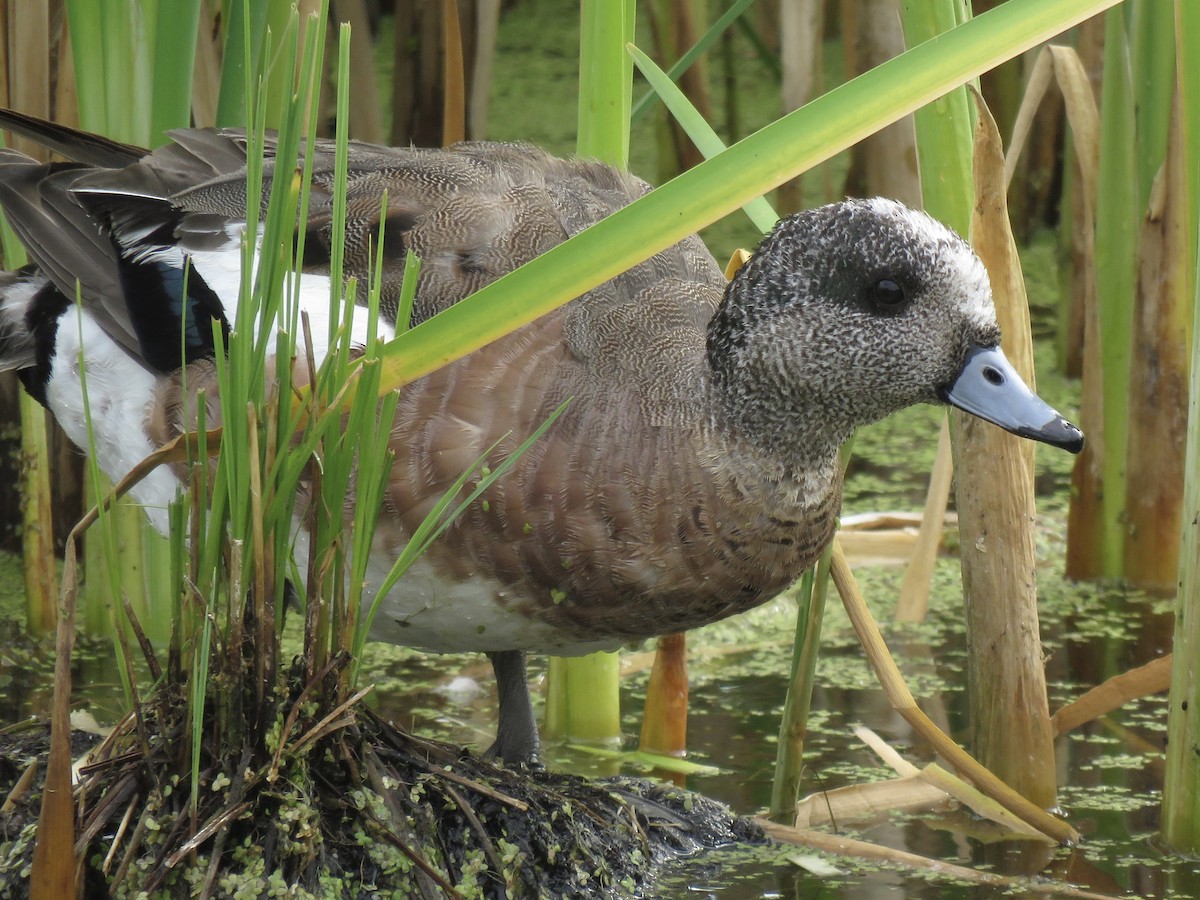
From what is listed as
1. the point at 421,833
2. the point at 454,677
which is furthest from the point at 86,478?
the point at 421,833

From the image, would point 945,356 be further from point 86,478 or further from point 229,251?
point 86,478

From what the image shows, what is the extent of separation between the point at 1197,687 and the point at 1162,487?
3.82 feet

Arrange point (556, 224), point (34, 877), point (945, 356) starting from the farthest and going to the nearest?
point (556, 224), point (945, 356), point (34, 877)

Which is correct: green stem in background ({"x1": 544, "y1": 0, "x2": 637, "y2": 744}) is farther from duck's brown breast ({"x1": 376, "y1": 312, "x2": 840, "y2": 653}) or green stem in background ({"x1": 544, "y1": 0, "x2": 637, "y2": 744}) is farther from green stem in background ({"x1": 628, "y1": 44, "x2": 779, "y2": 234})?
duck's brown breast ({"x1": 376, "y1": 312, "x2": 840, "y2": 653})

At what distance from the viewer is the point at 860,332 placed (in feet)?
7.06

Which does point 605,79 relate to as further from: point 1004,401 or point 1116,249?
point 1116,249

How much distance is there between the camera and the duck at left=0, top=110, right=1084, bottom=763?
2121mm

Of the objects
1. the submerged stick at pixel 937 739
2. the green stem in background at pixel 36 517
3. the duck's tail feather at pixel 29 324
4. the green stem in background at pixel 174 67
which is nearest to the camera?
the submerged stick at pixel 937 739

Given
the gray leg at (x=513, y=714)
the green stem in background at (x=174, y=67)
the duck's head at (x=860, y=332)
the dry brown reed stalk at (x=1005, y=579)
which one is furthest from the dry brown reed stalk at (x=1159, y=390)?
the green stem in background at (x=174, y=67)

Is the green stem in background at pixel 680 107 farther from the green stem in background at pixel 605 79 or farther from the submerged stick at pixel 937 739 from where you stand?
the submerged stick at pixel 937 739

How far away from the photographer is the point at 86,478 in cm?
313

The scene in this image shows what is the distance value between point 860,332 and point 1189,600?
1.90 feet

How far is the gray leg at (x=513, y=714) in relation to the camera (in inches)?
100

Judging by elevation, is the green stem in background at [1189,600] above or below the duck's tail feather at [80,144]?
below
